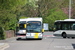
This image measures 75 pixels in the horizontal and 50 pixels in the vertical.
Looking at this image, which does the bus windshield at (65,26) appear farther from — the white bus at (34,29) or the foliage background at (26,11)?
the foliage background at (26,11)

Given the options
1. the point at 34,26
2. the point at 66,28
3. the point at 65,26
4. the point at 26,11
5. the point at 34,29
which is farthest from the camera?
the point at 26,11

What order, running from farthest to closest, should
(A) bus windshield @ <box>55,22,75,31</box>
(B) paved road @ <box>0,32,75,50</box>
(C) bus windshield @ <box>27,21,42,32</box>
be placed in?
1. (A) bus windshield @ <box>55,22,75,31</box>
2. (C) bus windshield @ <box>27,21,42,32</box>
3. (B) paved road @ <box>0,32,75,50</box>

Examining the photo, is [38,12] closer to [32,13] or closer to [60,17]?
[32,13]

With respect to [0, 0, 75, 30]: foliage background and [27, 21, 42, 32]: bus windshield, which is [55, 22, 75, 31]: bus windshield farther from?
[0, 0, 75, 30]: foliage background

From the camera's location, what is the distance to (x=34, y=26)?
30.2 meters

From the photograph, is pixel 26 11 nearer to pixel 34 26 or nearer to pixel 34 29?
pixel 34 26

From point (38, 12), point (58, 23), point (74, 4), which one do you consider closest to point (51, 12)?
point (74, 4)

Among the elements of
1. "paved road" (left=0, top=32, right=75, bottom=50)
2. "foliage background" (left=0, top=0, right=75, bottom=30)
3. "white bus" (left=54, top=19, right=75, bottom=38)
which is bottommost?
"paved road" (left=0, top=32, right=75, bottom=50)

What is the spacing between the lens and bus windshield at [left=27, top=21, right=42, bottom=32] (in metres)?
29.8

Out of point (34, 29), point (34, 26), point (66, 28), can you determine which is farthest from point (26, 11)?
point (34, 29)

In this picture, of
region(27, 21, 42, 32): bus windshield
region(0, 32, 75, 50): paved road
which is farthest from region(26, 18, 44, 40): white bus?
region(0, 32, 75, 50): paved road

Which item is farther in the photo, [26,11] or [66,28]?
[26,11]

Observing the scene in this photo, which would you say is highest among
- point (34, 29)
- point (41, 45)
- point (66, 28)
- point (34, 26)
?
point (34, 26)

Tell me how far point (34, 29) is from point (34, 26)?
1.78ft
